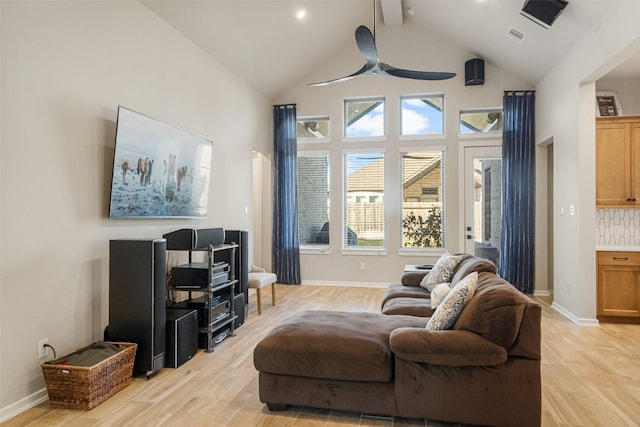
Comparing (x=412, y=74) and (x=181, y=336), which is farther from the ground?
(x=412, y=74)

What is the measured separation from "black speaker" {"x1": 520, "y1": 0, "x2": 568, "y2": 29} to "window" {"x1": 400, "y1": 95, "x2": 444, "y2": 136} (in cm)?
234

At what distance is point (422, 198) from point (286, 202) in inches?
92.9

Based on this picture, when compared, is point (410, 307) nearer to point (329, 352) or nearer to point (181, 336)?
point (329, 352)

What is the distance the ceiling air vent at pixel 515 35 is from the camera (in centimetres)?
483

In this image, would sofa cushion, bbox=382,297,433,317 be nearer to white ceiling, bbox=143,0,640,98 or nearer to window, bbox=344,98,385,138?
white ceiling, bbox=143,0,640,98

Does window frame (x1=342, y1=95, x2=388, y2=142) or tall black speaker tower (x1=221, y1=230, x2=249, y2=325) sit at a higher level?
window frame (x1=342, y1=95, x2=388, y2=142)

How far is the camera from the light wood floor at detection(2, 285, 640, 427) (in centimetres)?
233

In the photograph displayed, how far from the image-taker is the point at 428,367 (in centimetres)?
224

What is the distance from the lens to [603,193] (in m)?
4.54

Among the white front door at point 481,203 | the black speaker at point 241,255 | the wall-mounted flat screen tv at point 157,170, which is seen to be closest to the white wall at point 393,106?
the white front door at point 481,203

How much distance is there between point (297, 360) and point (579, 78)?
435 centimetres

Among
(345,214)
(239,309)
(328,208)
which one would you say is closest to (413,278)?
(239,309)

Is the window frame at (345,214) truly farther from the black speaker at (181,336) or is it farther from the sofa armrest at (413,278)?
the black speaker at (181,336)

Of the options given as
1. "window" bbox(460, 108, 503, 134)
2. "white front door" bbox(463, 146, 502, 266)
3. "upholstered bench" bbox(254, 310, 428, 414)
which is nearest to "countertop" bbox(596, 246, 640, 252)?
"white front door" bbox(463, 146, 502, 266)
